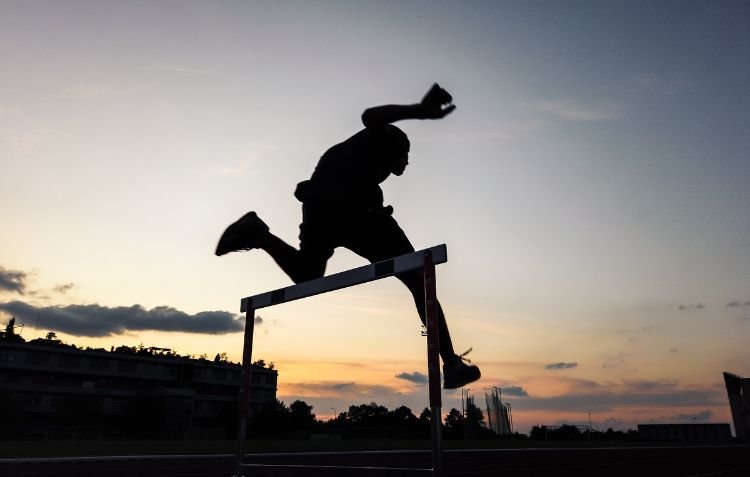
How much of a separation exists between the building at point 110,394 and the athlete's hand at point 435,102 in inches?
2173

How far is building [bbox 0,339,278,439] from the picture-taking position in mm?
56688

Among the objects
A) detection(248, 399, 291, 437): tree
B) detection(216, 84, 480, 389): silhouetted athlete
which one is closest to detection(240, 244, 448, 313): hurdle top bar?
detection(216, 84, 480, 389): silhouetted athlete

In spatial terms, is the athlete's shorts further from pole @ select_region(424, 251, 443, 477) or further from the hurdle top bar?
pole @ select_region(424, 251, 443, 477)

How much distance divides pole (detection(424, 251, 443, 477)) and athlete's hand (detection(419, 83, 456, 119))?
1099 millimetres

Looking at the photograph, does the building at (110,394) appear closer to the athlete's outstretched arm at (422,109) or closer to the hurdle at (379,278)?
the hurdle at (379,278)

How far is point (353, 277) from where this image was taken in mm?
4973

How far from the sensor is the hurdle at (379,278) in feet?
13.5

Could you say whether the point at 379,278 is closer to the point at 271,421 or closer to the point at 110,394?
the point at 110,394

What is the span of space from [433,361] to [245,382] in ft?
9.73

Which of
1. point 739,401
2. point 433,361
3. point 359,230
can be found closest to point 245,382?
point 359,230

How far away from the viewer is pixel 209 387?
74.8 m

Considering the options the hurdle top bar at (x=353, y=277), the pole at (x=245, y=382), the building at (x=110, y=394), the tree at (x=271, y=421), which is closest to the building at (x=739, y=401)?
the pole at (x=245, y=382)

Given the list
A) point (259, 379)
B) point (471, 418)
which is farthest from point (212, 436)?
point (471, 418)

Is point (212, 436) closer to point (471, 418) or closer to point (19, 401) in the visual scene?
point (19, 401)
